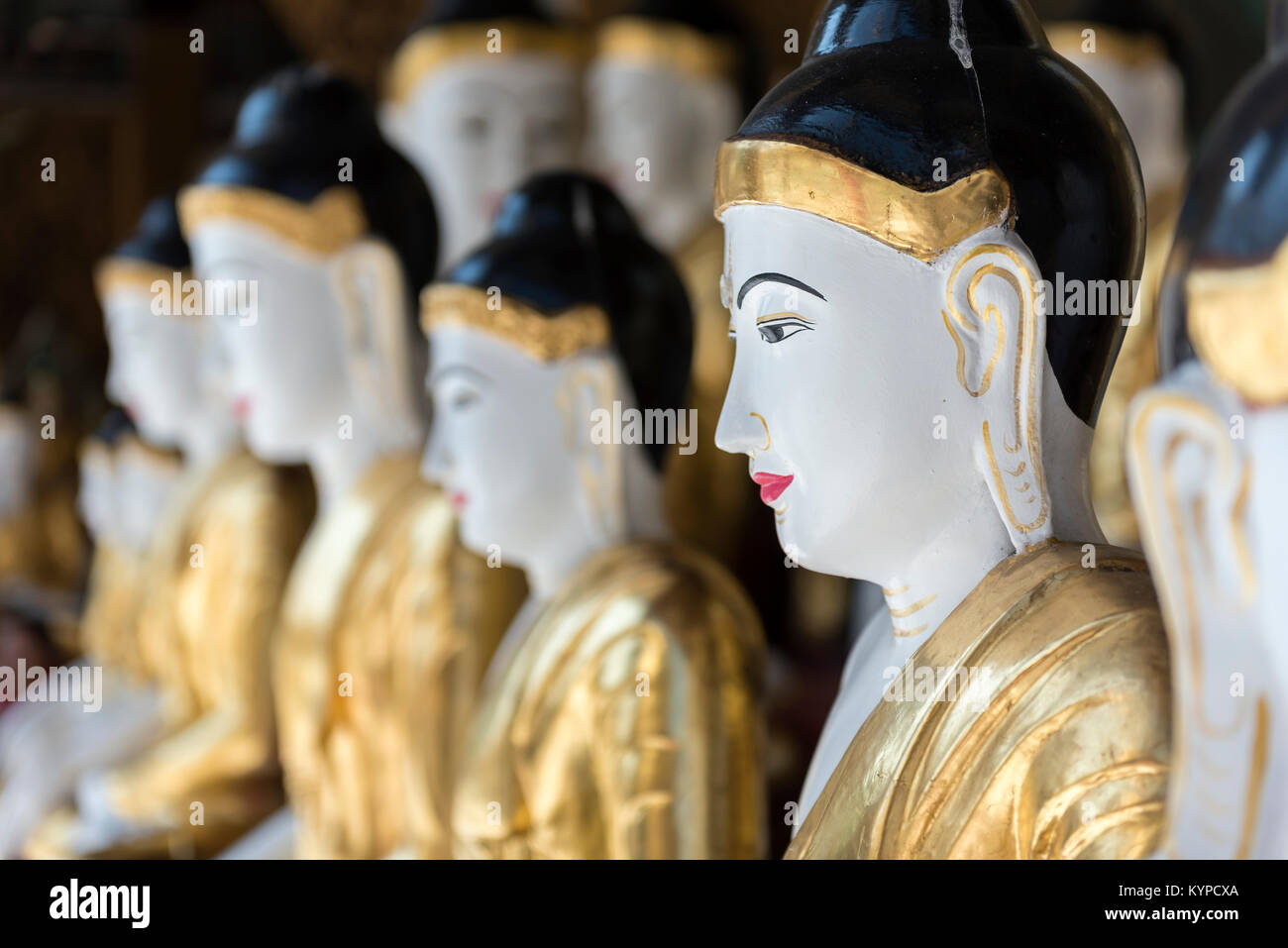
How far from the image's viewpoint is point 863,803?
62.1 inches

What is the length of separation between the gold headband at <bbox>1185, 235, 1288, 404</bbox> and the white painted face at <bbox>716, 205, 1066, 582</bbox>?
43cm

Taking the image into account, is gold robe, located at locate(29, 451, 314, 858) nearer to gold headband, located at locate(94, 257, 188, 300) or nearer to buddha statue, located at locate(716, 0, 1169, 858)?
gold headband, located at locate(94, 257, 188, 300)

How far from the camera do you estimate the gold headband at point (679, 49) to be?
4.27 m

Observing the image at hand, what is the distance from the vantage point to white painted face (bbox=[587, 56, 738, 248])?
4.26m

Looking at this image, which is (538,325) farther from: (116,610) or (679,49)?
(116,610)

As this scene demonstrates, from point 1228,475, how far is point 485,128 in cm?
333

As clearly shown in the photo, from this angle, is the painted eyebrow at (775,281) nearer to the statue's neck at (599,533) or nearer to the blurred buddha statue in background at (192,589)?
the statue's neck at (599,533)

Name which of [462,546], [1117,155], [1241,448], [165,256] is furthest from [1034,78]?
[165,256]

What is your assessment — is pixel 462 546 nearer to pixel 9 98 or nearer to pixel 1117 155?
pixel 1117 155

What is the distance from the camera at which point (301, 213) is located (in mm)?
3121

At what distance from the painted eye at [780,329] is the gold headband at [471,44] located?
2680mm

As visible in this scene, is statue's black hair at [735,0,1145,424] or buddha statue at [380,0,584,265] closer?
statue's black hair at [735,0,1145,424]

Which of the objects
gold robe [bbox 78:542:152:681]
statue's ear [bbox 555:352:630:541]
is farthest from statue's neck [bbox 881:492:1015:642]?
gold robe [bbox 78:542:152:681]

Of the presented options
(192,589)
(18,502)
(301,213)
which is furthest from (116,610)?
(301,213)
